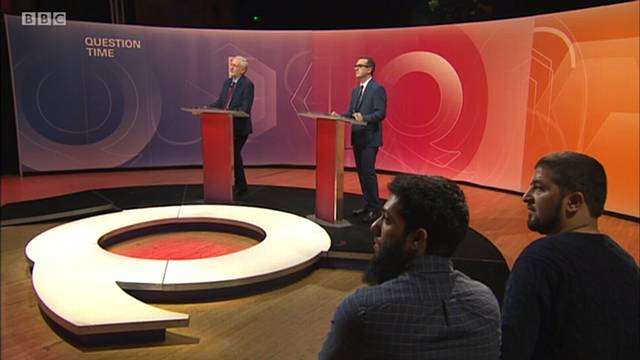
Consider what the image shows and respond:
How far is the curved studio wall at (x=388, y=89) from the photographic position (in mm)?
5473

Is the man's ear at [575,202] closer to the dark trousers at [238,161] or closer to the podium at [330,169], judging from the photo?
the podium at [330,169]

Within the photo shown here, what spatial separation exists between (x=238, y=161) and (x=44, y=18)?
383 centimetres

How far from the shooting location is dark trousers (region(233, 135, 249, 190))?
18.8ft

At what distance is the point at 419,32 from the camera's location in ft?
23.7

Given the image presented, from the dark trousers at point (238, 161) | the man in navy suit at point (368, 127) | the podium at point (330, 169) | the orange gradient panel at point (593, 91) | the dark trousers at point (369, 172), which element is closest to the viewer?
the podium at point (330, 169)

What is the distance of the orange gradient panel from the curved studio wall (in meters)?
0.01

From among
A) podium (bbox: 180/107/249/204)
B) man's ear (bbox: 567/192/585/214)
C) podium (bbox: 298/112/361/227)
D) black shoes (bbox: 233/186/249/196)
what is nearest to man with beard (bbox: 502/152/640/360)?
man's ear (bbox: 567/192/585/214)

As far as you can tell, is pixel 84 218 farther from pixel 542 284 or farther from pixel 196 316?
pixel 542 284

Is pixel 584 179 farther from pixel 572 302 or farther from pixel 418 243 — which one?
pixel 418 243

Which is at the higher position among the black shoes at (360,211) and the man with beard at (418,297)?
the man with beard at (418,297)

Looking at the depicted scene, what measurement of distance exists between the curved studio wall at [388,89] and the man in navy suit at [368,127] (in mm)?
2489

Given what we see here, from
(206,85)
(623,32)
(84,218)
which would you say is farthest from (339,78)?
(84,218)

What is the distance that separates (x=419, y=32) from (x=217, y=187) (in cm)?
380

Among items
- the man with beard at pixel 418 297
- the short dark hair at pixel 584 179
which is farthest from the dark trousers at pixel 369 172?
the man with beard at pixel 418 297
